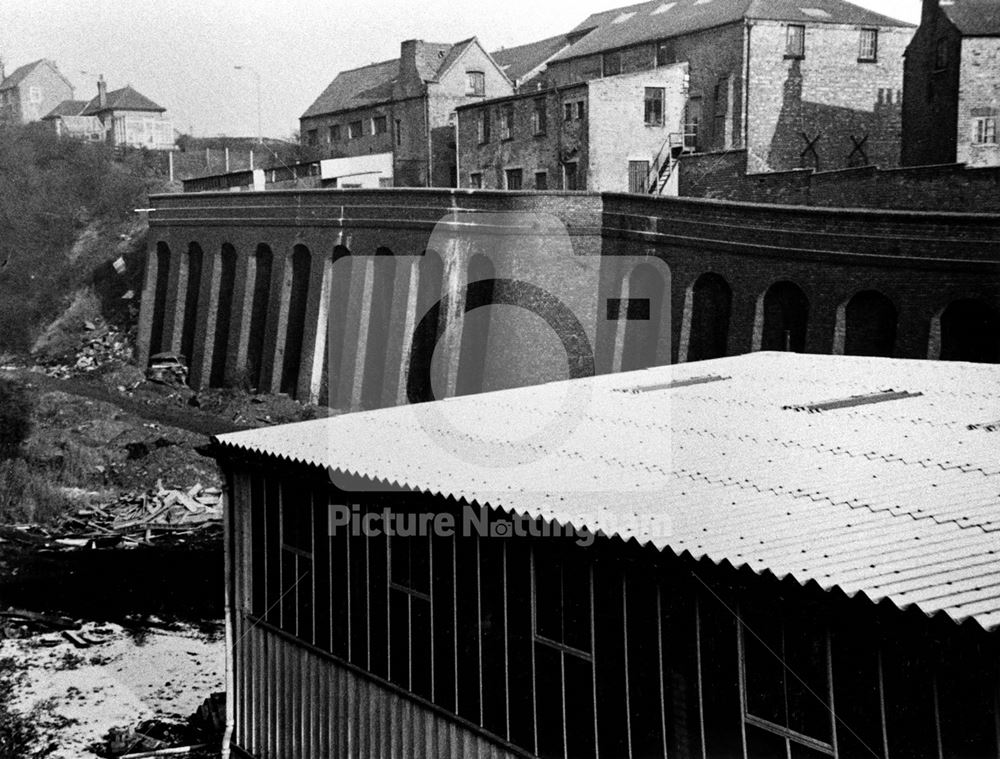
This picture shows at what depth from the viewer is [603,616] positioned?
851 cm

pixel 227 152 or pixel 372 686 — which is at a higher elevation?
pixel 227 152

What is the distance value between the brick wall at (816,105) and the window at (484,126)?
30.8 ft

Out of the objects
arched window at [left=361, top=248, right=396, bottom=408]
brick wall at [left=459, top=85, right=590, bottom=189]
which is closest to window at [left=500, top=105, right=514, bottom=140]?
brick wall at [left=459, top=85, right=590, bottom=189]

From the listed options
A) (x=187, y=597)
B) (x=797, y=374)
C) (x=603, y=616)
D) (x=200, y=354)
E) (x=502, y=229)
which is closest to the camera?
(x=603, y=616)

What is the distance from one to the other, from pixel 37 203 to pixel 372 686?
44103 millimetres

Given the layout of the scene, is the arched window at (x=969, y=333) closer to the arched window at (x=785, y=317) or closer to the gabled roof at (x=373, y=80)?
the arched window at (x=785, y=317)

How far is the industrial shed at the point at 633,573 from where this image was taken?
22.1 feet

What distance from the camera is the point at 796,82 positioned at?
3547cm

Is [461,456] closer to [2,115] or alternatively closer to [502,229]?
[502,229]

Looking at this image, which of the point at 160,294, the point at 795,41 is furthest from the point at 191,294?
the point at 795,41

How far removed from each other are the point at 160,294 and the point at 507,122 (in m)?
14.0

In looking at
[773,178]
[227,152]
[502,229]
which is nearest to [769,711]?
[502,229]

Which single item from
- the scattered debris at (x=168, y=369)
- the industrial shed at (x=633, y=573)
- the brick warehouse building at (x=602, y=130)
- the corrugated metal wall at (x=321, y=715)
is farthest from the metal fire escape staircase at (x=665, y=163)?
the corrugated metal wall at (x=321, y=715)

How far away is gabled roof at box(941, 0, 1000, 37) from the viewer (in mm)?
29359
